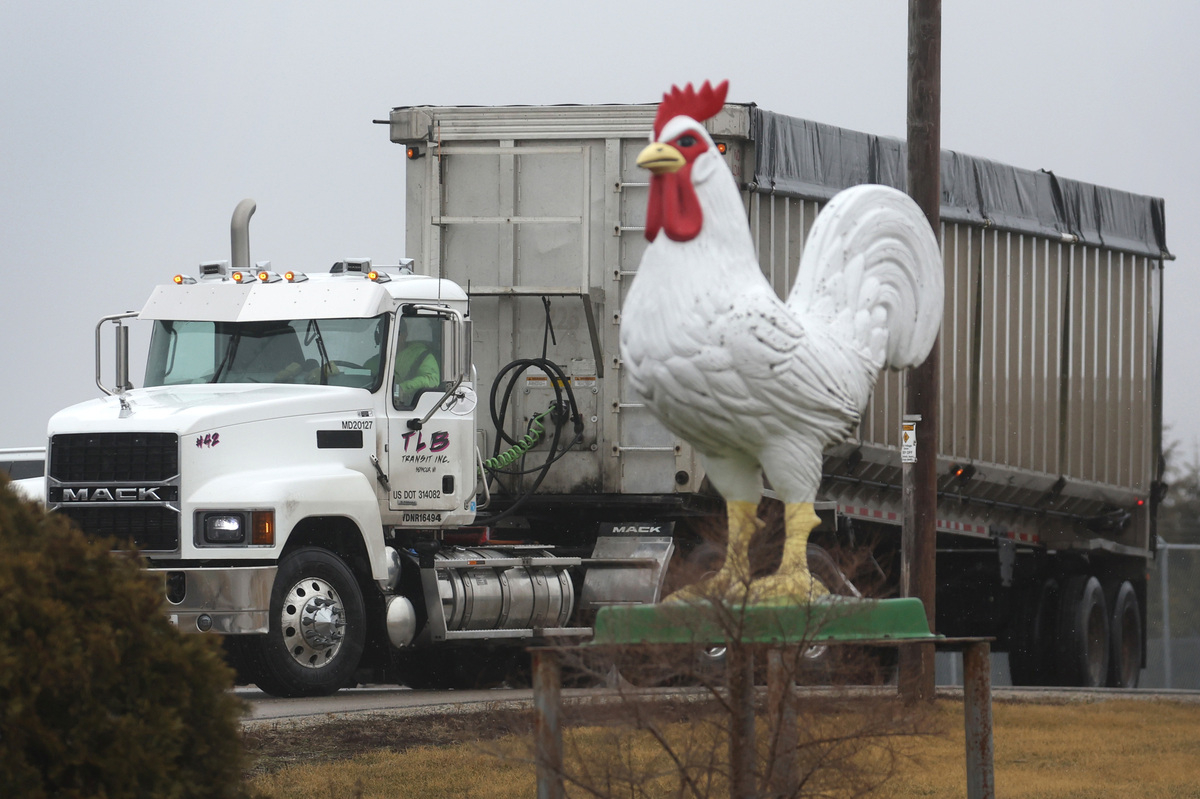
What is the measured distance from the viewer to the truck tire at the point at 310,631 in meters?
12.6

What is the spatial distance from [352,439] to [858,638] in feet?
26.7

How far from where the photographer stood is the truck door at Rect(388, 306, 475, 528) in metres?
13.6

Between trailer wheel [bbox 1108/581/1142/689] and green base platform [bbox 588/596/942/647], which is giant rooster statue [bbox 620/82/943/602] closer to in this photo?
green base platform [bbox 588/596/942/647]

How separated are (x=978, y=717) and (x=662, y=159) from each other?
87.6 inches

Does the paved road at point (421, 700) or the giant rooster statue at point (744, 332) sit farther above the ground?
the giant rooster statue at point (744, 332)

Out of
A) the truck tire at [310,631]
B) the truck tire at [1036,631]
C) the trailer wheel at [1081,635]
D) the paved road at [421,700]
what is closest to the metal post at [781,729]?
the paved road at [421,700]

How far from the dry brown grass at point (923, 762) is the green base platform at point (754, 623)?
0.80 metres

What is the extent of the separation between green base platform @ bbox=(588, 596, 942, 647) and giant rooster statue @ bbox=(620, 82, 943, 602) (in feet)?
0.27

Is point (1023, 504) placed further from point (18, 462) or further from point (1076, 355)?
point (18, 462)

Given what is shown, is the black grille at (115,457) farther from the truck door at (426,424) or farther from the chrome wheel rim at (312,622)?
the truck door at (426,424)

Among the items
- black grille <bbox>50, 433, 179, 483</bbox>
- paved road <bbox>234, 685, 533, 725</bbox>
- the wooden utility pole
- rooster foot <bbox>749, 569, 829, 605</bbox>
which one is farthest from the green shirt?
rooster foot <bbox>749, 569, 829, 605</bbox>

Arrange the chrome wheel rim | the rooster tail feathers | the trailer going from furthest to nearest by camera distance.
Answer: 1. the trailer
2. the chrome wheel rim
3. the rooster tail feathers

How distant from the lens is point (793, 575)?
5.82m


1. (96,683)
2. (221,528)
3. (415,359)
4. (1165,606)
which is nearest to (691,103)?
(96,683)
